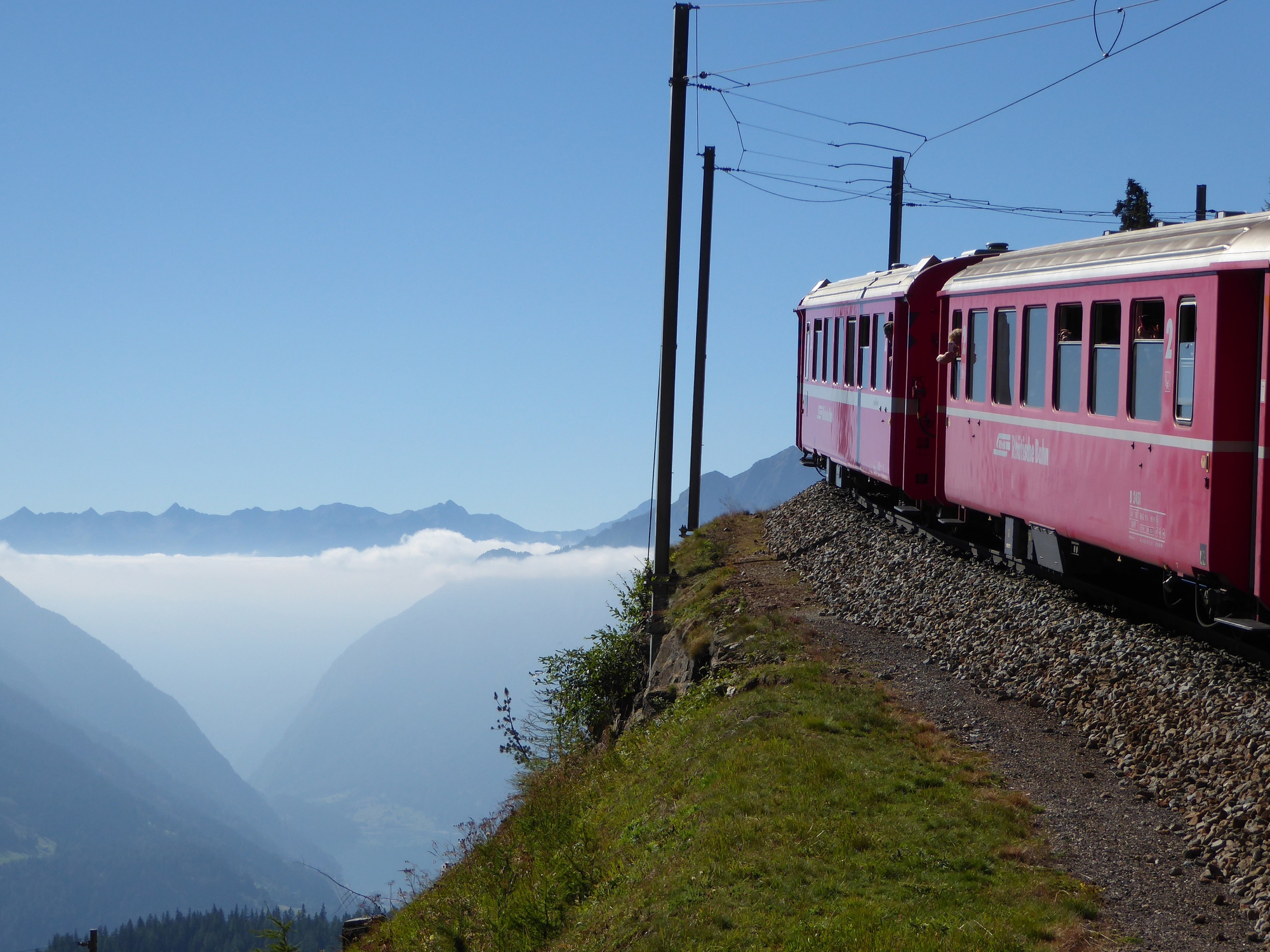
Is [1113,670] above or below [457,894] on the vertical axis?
above

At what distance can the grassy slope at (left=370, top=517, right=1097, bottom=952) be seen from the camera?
6.05 metres

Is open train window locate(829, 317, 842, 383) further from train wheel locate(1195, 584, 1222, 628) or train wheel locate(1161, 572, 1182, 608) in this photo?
train wheel locate(1195, 584, 1222, 628)

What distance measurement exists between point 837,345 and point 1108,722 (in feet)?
40.0

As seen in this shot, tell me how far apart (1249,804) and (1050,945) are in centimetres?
183

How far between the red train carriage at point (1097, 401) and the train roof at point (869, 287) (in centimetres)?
6

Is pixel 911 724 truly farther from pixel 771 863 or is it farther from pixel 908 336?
pixel 908 336

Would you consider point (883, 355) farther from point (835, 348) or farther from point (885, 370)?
point (835, 348)

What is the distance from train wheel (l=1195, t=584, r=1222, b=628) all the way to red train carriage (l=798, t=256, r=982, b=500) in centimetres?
617

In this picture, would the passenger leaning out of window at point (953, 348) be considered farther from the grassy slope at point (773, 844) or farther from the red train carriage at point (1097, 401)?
the grassy slope at point (773, 844)

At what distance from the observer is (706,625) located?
14242 millimetres

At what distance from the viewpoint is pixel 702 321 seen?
75.0 feet

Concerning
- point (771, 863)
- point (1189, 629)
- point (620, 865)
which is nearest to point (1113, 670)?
point (1189, 629)

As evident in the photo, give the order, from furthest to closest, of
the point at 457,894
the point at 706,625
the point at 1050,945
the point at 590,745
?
the point at 590,745 < the point at 706,625 < the point at 457,894 < the point at 1050,945

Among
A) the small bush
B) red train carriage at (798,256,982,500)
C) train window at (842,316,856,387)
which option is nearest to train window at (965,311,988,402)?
red train carriage at (798,256,982,500)
